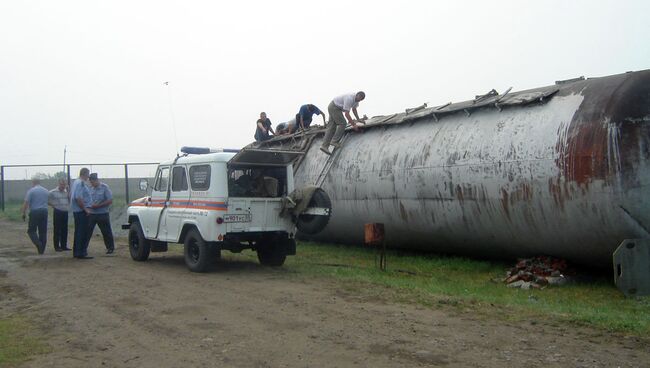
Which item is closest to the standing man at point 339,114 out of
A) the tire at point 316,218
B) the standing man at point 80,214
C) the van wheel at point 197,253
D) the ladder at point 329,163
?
the ladder at point 329,163

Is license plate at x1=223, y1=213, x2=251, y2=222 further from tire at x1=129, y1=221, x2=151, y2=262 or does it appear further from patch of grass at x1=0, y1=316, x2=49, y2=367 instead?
patch of grass at x1=0, y1=316, x2=49, y2=367

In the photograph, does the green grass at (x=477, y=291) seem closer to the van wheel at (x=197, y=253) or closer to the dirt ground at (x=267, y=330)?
the dirt ground at (x=267, y=330)

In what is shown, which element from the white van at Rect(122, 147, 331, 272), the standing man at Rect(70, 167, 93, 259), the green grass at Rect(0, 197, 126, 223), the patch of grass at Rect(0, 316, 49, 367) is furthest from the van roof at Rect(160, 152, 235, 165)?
the green grass at Rect(0, 197, 126, 223)

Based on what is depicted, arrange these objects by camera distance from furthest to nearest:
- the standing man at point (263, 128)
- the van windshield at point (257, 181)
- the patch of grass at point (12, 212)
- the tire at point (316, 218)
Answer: the patch of grass at point (12, 212) → the standing man at point (263, 128) → the van windshield at point (257, 181) → the tire at point (316, 218)

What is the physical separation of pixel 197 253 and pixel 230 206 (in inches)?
50.7

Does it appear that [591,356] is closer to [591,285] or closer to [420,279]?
[591,285]

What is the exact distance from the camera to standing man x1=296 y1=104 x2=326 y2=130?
18.0 m

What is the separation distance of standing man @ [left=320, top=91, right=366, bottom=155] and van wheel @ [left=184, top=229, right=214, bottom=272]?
480 cm

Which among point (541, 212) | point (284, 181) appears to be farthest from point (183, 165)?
point (541, 212)

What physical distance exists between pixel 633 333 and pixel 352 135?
952cm

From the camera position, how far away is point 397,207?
Result: 43.0 ft

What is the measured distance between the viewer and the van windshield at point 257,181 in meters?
11.6

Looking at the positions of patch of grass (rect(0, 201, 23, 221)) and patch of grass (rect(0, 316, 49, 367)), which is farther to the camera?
patch of grass (rect(0, 201, 23, 221))

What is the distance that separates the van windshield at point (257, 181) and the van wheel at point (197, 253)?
1058 mm
